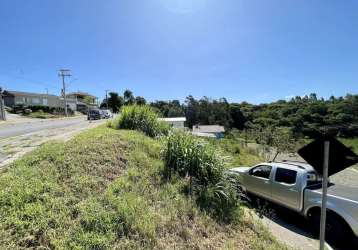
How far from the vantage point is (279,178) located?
7547 mm

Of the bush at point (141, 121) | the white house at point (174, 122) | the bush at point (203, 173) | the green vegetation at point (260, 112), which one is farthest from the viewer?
the green vegetation at point (260, 112)

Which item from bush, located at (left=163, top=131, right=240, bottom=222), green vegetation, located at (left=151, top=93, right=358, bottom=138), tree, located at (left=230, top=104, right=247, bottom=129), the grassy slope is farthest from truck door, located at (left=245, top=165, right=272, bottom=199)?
tree, located at (left=230, top=104, right=247, bottom=129)

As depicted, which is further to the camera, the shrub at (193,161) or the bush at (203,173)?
the shrub at (193,161)

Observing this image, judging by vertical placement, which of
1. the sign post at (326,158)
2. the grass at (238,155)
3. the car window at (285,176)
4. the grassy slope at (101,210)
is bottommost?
the grass at (238,155)

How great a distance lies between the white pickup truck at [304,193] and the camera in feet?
18.5

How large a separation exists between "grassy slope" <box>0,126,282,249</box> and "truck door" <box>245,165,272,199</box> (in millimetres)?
3277

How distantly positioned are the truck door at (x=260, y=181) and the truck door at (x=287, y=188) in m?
0.30

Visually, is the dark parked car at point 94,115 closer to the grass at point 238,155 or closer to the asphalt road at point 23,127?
the asphalt road at point 23,127

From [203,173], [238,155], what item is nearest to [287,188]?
[203,173]

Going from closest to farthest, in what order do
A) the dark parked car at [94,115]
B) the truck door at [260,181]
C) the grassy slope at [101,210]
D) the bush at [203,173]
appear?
the grassy slope at [101,210] → the bush at [203,173] → the truck door at [260,181] → the dark parked car at [94,115]

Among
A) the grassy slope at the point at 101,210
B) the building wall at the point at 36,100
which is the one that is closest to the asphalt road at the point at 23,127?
the grassy slope at the point at 101,210

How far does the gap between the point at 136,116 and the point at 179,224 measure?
24.0 feet

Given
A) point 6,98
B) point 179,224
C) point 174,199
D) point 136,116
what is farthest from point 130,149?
point 6,98

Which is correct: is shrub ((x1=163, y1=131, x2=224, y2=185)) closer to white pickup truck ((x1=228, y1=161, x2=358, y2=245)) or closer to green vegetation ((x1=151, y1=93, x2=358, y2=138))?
white pickup truck ((x1=228, y1=161, x2=358, y2=245))
